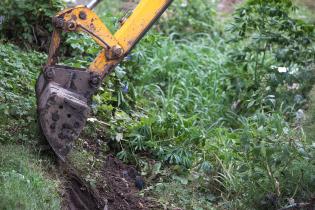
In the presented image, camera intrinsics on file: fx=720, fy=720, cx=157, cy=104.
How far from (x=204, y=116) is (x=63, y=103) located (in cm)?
294

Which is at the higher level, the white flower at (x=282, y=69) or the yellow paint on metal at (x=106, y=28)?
the yellow paint on metal at (x=106, y=28)

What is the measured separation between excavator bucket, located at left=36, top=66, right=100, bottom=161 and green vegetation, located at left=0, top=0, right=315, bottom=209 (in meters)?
0.26

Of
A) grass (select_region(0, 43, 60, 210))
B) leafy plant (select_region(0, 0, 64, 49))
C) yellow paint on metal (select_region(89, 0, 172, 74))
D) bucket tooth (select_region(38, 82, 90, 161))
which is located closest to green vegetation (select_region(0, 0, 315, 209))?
grass (select_region(0, 43, 60, 210))

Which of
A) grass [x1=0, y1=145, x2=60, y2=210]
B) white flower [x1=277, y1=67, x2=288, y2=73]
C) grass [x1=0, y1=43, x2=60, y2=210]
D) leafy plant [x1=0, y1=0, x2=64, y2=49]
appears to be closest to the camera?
grass [x1=0, y1=145, x2=60, y2=210]

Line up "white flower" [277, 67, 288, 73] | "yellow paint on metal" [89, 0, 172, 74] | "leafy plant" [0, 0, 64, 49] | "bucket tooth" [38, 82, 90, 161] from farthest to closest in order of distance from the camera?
1. "white flower" [277, 67, 288, 73]
2. "leafy plant" [0, 0, 64, 49]
3. "yellow paint on metal" [89, 0, 172, 74]
4. "bucket tooth" [38, 82, 90, 161]

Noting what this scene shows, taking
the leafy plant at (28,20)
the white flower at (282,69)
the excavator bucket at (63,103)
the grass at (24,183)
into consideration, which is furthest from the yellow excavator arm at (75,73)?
the white flower at (282,69)

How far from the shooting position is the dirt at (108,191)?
5.27m

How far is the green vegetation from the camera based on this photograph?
545 centimetres

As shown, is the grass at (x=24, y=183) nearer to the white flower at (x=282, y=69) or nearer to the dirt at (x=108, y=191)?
the dirt at (x=108, y=191)

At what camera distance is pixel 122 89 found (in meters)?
6.95

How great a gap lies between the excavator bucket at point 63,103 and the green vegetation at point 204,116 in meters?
0.26

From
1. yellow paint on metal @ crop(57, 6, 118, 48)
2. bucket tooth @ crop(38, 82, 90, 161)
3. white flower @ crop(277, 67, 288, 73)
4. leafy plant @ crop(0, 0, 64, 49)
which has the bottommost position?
leafy plant @ crop(0, 0, 64, 49)

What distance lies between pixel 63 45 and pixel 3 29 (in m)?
0.70

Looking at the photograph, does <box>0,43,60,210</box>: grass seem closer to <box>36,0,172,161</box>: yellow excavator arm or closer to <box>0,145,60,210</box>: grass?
<box>0,145,60,210</box>: grass
